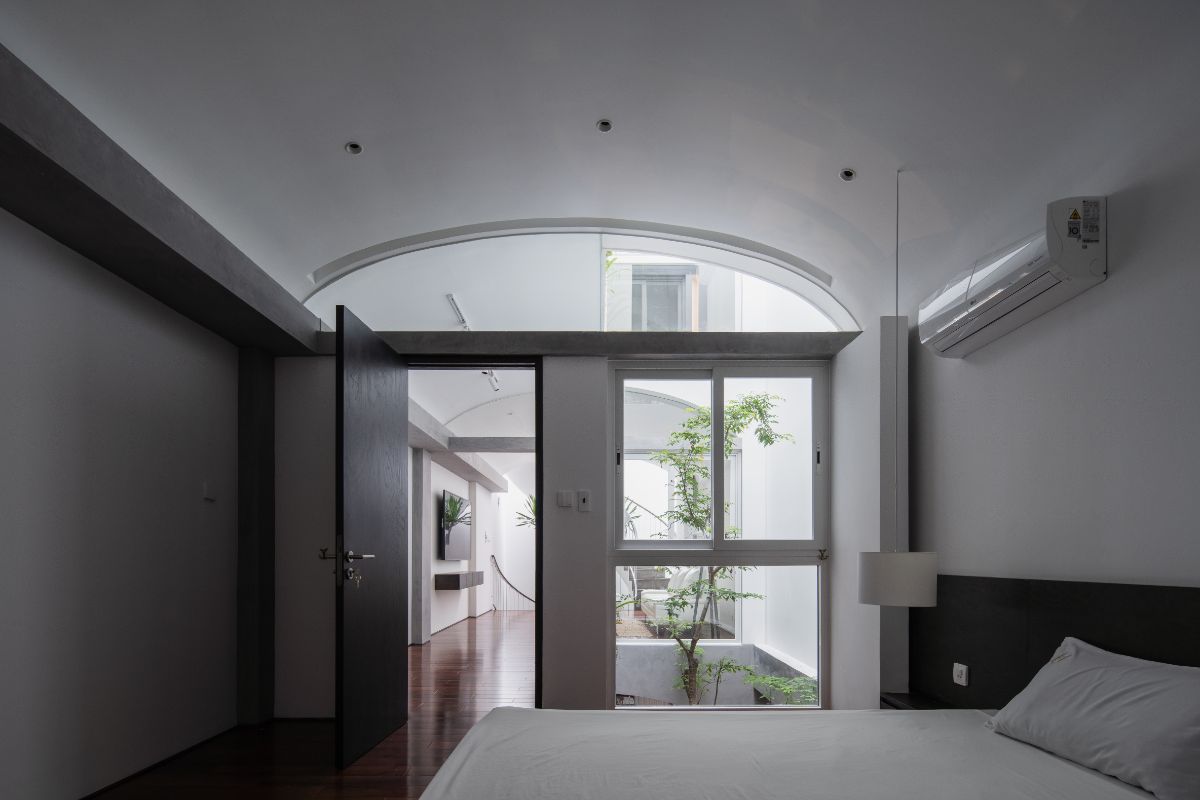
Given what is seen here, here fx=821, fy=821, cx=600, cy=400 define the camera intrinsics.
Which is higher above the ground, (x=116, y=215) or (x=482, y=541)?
(x=116, y=215)

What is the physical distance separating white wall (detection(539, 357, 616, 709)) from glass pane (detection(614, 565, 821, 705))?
7.3 inches

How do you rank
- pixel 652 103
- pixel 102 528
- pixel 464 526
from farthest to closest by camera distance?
pixel 464 526, pixel 102 528, pixel 652 103

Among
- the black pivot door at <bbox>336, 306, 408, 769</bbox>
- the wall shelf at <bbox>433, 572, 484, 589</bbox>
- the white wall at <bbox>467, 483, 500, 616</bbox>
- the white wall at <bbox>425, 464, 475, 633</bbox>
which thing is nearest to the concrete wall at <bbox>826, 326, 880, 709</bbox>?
the black pivot door at <bbox>336, 306, 408, 769</bbox>

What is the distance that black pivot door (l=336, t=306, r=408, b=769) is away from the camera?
4039 mm

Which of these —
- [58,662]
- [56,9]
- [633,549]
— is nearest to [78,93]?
[56,9]

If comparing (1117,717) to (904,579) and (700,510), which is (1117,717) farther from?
(700,510)

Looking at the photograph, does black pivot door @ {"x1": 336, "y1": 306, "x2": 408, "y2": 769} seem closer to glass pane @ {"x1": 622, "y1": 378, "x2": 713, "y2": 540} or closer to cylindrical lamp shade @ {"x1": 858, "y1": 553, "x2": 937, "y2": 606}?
glass pane @ {"x1": 622, "y1": 378, "x2": 713, "y2": 540}

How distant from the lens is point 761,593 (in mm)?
5156

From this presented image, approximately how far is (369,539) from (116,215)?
2.11 metres

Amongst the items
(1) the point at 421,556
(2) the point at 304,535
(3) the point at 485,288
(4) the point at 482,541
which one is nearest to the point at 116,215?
(3) the point at 485,288

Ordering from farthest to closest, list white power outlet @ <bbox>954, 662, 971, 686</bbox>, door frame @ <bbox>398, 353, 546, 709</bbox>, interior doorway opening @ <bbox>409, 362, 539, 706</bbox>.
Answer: interior doorway opening @ <bbox>409, 362, 539, 706</bbox> < door frame @ <bbox>398, 353, 546, 709</bbox> < white power outlet @ <bbox>954, 662, 971, 686</bbox>

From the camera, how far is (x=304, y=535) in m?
5.04

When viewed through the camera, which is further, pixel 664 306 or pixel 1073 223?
pixel 664 306

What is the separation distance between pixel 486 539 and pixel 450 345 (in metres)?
8.92
